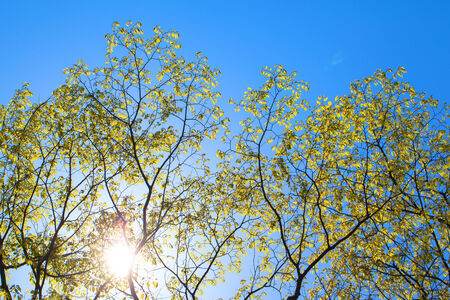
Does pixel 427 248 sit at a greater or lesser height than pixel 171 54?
lesser

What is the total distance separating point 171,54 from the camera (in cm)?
1269

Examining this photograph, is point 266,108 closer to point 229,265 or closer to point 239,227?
point 239,227

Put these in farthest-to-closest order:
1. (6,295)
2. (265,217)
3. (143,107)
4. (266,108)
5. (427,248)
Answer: (143,107) → (265,217) → (266,108) → (427,248) → (6,295)

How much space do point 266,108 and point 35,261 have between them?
30.3 feet

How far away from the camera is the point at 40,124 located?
1238 cm

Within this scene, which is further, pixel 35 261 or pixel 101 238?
pixel 101 238

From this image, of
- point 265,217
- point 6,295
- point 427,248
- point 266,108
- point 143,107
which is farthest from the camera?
point 143,107

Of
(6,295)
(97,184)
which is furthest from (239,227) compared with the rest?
(6,295)

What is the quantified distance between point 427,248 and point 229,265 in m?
7.40

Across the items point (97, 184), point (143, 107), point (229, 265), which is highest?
point (143, 107)

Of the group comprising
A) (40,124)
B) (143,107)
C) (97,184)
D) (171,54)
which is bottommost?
(97,184)

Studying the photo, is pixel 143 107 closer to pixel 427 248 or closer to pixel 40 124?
pixel 40 124

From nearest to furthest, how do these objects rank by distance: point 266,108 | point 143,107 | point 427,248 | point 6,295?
1. point 6,295
2. point 427,248
3. point 266,108
4. point 143,107

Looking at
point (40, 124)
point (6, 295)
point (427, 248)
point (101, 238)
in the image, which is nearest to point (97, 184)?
point (101, 238)
